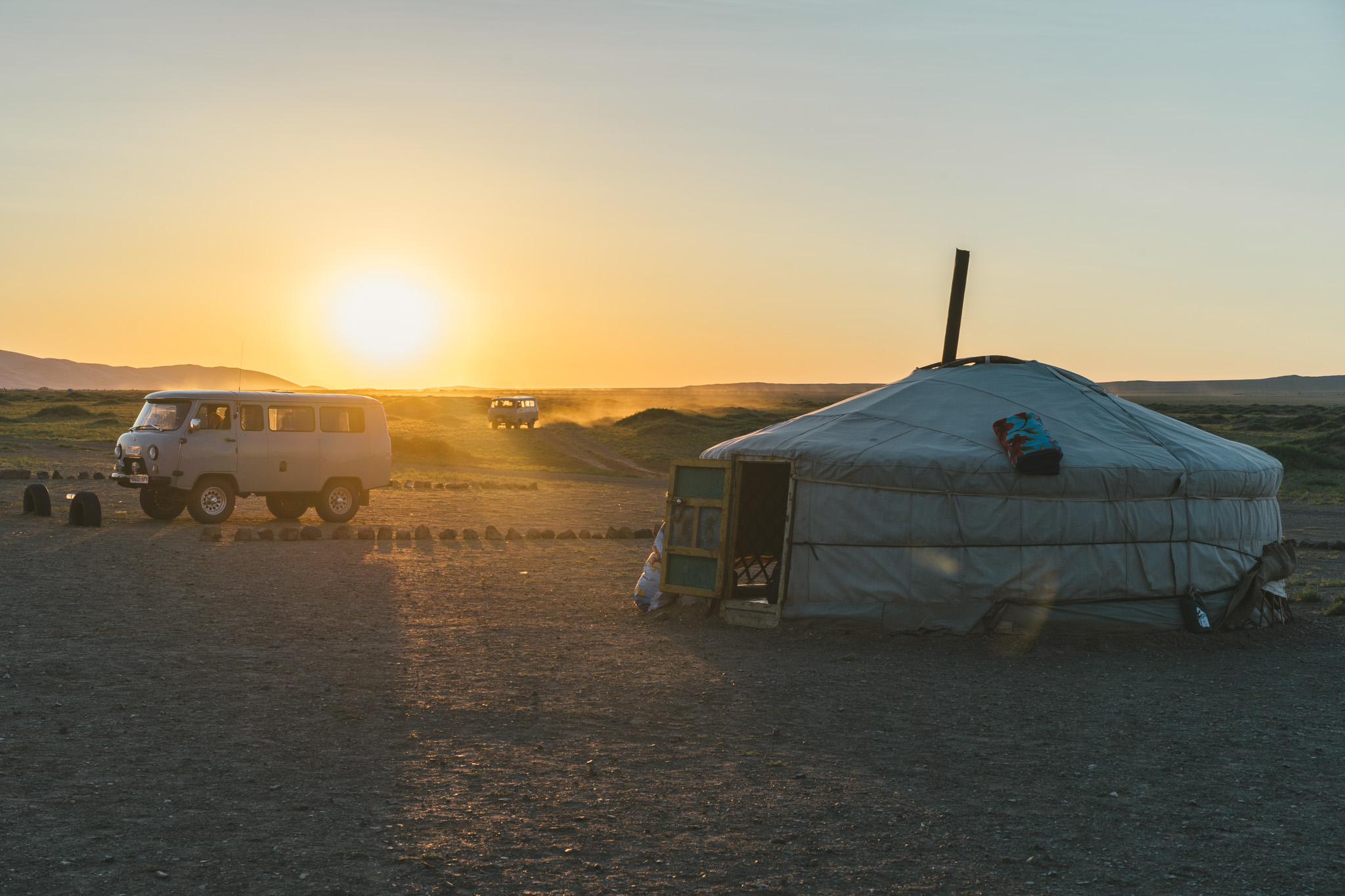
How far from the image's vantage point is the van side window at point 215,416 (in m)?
18.0

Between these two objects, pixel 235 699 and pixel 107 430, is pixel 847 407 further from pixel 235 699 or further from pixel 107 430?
pixel 107 430

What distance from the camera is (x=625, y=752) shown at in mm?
6973

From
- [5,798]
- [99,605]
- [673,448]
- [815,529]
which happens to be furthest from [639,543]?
[673,448]

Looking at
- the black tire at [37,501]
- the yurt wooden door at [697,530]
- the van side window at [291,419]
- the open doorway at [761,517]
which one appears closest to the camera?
the yurt wooden door at [697,530]

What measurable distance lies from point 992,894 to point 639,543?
13887 mm

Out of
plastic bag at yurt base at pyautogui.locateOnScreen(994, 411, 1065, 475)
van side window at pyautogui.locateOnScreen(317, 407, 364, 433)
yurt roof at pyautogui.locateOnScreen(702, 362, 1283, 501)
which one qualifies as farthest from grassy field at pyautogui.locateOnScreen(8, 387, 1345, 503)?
plastic bag at yurt base at pyautogui.locateOnScreen(994, 411, 1065, 475)

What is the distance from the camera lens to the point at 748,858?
5273 mm

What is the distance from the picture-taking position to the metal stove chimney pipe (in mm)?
14578

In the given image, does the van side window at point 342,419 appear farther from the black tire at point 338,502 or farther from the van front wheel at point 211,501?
the van front wheel at point 211,501

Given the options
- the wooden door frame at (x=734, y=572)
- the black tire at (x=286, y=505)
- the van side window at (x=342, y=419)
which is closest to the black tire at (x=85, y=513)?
the black tire at (x=286, y=505)

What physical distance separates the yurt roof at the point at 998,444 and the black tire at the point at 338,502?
31.2 feet

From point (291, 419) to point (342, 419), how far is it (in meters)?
0.86

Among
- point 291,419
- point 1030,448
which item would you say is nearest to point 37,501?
point 291,419

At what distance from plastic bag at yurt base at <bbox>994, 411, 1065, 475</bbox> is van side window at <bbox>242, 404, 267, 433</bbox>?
12758 millimetres
